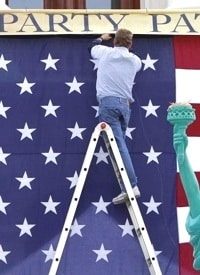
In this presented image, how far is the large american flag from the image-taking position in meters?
9.21

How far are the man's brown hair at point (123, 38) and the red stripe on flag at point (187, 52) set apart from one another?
56 centimetres

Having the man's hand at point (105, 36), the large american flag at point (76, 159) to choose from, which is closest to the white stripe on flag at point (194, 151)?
the large american flag at point (76, 159)

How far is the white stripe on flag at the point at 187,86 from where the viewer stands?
9695 millimetres

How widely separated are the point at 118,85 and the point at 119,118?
0.25 m

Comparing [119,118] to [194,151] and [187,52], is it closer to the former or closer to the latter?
[194,151]

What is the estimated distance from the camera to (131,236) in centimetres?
923

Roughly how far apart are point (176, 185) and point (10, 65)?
1634 millimetres

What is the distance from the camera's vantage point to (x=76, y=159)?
945cm

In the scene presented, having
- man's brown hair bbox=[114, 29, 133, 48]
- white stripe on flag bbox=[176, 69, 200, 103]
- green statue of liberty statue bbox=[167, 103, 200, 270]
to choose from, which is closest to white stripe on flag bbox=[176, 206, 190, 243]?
white stripe on flag bbox=[176, 69, 200, 103]

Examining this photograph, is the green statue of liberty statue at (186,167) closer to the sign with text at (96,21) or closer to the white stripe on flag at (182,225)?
the white stripe on flag at (182,225)

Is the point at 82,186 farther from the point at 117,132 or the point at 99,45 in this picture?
the point at 99,45

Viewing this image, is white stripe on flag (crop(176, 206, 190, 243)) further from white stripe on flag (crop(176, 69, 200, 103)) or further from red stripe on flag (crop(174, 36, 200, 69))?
red stripe on flag (crop(174, 36, 200, 69))

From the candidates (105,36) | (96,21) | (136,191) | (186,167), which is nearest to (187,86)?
(105,36)

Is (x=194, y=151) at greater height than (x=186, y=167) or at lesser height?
lesser
